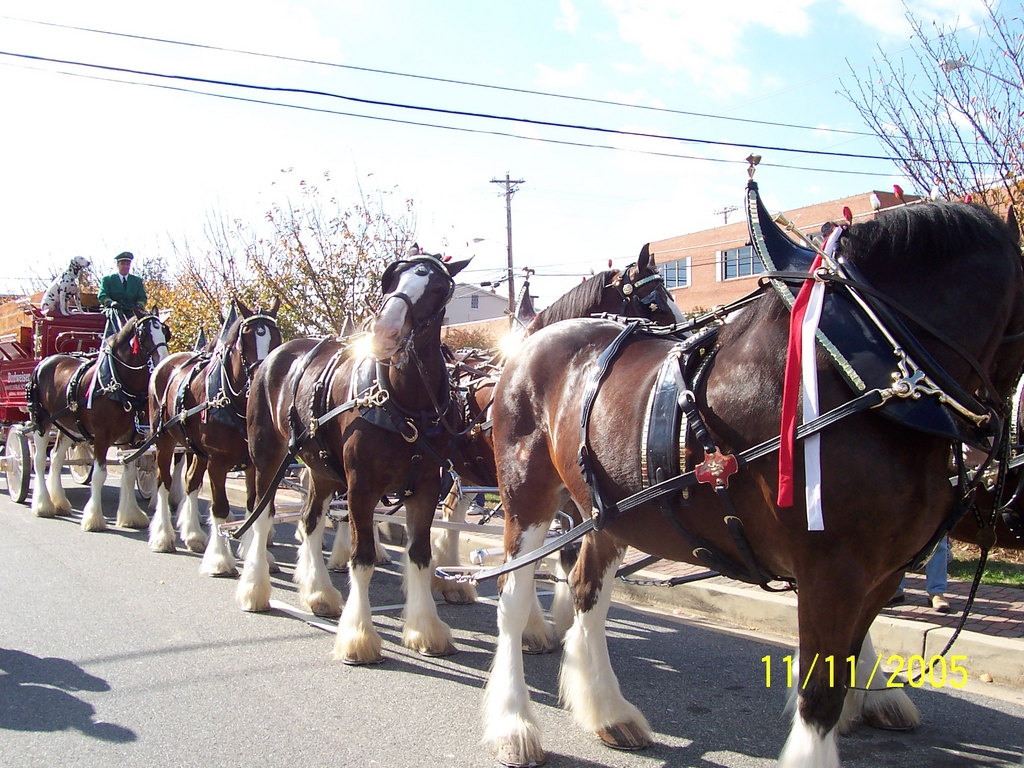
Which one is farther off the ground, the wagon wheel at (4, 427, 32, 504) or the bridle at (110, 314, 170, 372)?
the bridle at (110, 314, 170, 372)

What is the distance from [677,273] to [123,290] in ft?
98.3

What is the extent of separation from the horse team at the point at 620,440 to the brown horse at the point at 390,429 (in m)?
0.02

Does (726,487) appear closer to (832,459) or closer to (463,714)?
(832,459)

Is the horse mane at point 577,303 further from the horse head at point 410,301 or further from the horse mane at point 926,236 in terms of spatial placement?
the horse mane at point 926,236

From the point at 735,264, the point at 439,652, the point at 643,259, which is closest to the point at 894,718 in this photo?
the point at 439,652

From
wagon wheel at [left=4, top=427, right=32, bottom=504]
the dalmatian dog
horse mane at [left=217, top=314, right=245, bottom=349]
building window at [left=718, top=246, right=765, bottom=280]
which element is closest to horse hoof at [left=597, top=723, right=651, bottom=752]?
horse mane at [left=217, top=314, right=245, bottom=349]

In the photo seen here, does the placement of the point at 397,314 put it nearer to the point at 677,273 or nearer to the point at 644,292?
the point at 644,292

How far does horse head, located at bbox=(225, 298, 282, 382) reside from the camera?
797cm

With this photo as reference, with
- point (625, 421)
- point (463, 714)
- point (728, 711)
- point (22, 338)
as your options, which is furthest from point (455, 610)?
point (22, 338)

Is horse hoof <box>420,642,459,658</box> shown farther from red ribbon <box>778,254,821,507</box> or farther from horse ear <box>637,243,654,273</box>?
red ribbon <box>778,254,821,507</box>

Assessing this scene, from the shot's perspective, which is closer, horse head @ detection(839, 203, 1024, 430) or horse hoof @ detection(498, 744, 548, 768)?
horse head @ detection(839, 203, 1024, 430)

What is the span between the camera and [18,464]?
516 inches

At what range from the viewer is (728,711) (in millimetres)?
4508

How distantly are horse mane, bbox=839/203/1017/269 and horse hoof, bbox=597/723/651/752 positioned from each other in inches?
102
